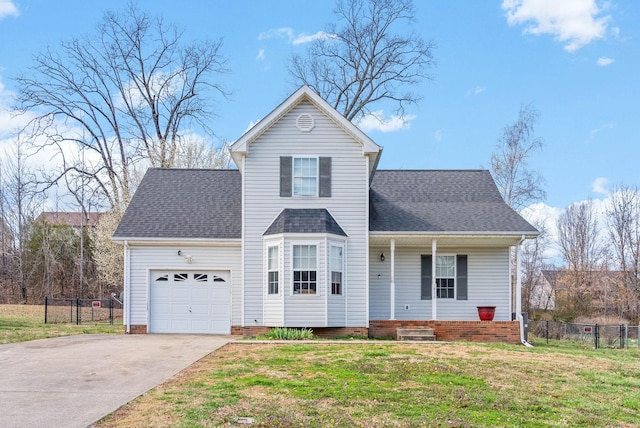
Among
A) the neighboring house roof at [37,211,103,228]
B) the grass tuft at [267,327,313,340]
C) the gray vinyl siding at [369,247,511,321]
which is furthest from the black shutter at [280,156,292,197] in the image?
the neighboring house roof at [37,211,103,228]

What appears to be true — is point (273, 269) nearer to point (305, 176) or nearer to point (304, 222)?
point (304, 222)

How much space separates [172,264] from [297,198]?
4.48m

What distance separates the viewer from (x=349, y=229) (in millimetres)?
19219

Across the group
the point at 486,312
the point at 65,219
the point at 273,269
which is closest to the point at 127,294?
the point at 273,269

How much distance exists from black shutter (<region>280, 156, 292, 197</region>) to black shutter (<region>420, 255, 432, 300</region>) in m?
5.06

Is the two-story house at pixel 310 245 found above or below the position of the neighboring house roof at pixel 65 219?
below

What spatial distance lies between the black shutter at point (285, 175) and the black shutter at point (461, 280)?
605cm

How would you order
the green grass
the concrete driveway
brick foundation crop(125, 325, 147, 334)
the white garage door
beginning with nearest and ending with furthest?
the concrete driveway, the green grass, brick foundation crop(125, 325, 147, 334), the white garage door

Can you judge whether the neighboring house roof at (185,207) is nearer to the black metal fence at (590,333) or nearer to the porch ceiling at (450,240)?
the porch ceiling at (450,240)

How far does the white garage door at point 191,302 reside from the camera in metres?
20.1

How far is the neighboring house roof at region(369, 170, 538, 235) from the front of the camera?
1964cm

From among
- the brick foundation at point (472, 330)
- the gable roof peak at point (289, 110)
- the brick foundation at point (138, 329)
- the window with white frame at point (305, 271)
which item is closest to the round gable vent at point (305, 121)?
the gable roof peak at point (289, 110)

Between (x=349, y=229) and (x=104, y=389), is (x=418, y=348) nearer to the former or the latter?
(x=349, y=229)

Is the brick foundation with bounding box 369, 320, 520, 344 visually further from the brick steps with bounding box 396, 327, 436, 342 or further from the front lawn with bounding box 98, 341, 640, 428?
the front lawn with bounding box 98, 341, 640, 428
